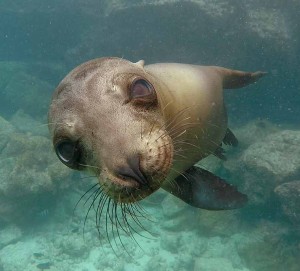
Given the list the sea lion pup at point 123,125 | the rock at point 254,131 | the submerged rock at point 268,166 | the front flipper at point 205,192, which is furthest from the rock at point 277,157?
the sea lion pup at point 123,125

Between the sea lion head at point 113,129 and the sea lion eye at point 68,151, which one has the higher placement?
the sea lion head at point 113,129

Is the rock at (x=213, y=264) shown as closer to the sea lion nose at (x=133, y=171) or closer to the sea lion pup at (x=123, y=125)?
the sea lion pup at (x=123, y=125)

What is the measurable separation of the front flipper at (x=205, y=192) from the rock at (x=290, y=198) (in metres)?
4.99

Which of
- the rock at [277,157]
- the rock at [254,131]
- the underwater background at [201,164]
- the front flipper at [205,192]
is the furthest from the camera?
the rock at [254,131]

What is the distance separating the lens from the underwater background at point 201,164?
8180 mm

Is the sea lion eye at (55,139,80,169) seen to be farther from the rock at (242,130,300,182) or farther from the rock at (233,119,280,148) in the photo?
the rock at (233,119,280,148)

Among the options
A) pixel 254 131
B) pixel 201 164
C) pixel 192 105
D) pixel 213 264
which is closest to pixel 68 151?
pixel 192 105

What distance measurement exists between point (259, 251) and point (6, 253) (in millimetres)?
7261

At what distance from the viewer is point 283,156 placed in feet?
26.3

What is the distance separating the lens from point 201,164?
28.7 ft

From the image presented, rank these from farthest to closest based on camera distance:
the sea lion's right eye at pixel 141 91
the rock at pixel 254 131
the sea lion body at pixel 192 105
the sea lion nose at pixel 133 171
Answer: the rock at pixel 254 131, the sea lion body at pixel 192 105, the sea lion's right eye at pixel 141 91, the sea lion nose at pixel 133 171

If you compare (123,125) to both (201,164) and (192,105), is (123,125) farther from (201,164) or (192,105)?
(201,164)

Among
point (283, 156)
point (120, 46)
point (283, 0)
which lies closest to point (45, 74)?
point (120, 46)

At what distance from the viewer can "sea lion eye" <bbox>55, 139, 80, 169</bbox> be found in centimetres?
182
